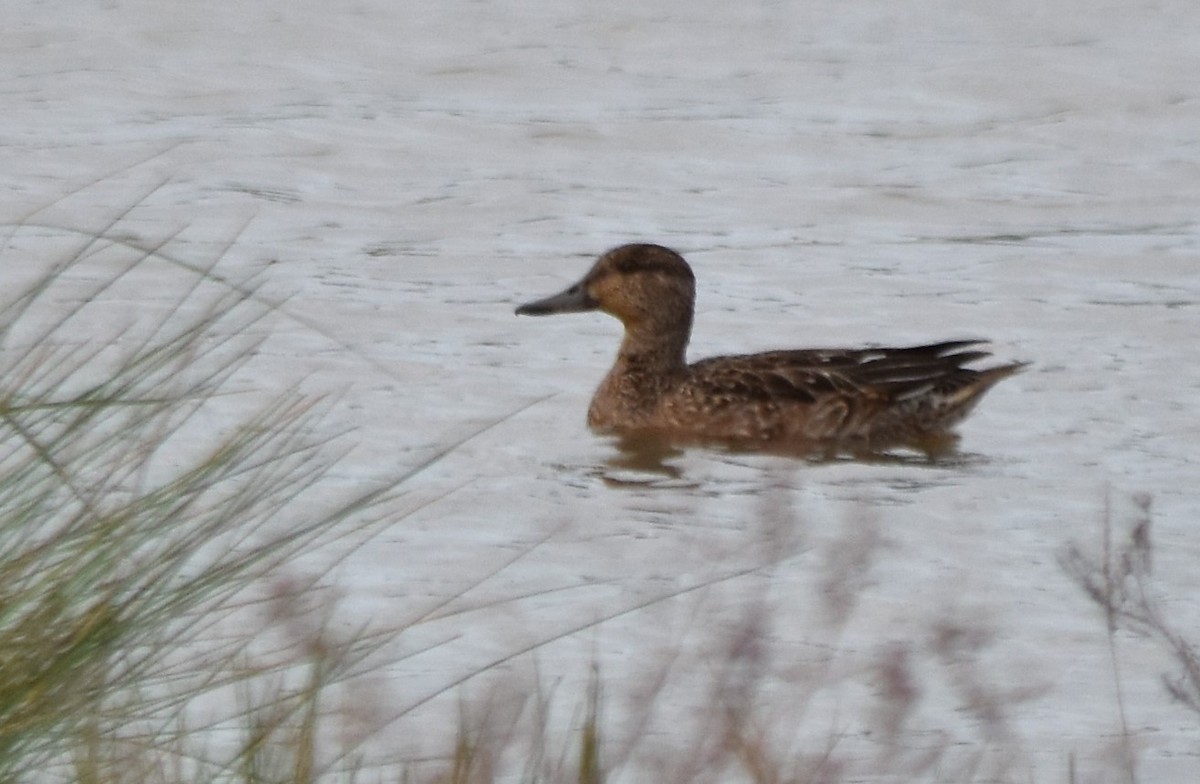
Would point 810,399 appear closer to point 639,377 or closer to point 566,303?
point 639,377

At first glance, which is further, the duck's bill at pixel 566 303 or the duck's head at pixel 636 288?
the duck's head at pixel 636 288

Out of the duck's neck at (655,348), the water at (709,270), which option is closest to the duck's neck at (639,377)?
the duck's neck at (655,348)

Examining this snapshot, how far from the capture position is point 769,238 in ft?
41.5

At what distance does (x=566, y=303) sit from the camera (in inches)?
391

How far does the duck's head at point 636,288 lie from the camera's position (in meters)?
10.0

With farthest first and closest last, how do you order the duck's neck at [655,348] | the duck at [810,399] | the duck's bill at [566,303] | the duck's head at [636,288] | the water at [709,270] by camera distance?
the duck's head at [636,288]
the duck's neck at [655,348]
the duck's bill at [566,303]
the duck at [810,399]
the water at [709,270]

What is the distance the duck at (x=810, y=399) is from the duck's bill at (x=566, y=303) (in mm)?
11

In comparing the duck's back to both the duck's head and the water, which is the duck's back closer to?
the water

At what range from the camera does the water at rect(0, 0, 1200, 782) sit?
19.6ft

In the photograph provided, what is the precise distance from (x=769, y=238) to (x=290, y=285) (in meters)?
2.52

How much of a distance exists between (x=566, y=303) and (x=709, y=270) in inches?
90.1

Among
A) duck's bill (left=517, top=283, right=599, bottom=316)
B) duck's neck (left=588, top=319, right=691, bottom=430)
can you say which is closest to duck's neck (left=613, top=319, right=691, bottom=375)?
duck's neck (left=588, top=319, right=691, bottom=430)

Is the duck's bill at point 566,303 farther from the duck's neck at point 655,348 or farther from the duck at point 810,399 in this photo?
the duck's neck at point 655,348

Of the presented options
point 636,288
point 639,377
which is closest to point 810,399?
point 639,377
